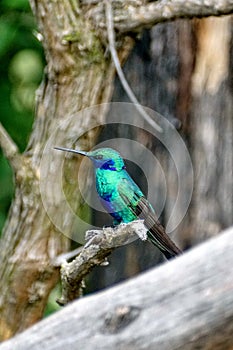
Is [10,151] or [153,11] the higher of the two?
[153,11]

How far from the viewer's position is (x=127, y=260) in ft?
11.9

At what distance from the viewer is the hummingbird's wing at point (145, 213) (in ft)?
7.70

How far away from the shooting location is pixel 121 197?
7.80 feet

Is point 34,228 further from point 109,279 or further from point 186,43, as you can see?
point 186,43

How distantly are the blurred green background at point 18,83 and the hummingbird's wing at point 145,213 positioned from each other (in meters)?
2.43

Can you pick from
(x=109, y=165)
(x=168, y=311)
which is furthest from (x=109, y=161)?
(x=168, y=311)

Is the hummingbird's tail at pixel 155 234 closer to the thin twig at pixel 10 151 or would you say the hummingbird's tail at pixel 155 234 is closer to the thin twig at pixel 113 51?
the thin twig at pixel 113 51

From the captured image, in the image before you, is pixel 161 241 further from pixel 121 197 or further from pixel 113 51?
pixel 113 51

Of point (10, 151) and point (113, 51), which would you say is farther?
point (10, 151)

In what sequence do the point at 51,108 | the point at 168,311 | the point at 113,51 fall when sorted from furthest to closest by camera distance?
1. the point at 51,108
2. the point at 113,51
3. the point at 168,311

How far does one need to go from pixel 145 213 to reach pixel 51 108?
104 centimetres

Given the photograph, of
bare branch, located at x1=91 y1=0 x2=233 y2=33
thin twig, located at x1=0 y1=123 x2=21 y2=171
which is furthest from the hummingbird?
thin twig, located at x1=0 y1=123 x2=21 y2=171

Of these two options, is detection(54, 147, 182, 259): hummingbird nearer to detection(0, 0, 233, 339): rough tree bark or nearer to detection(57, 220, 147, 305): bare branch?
detection(57, 220, 147, 305): bare branch

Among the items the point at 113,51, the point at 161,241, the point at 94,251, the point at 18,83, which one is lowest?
the point at 18,83
